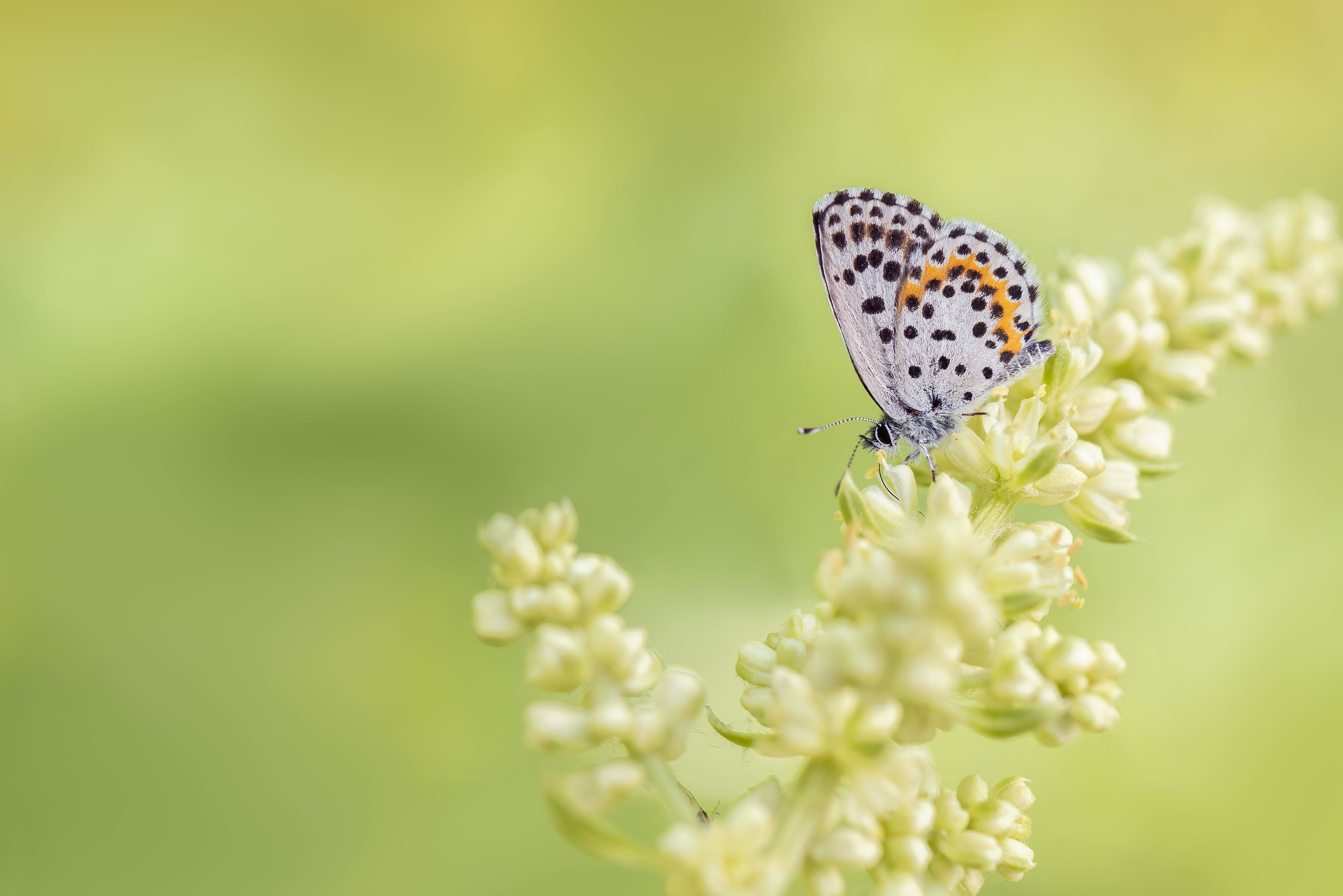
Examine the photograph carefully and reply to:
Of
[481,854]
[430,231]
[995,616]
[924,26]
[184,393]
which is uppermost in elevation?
[924,26]

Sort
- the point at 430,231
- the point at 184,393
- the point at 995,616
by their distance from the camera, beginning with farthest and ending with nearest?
the point at 430,231 < the point at 184,393 < the point at 995,616

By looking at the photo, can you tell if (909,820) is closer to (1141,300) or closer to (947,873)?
(947,873)

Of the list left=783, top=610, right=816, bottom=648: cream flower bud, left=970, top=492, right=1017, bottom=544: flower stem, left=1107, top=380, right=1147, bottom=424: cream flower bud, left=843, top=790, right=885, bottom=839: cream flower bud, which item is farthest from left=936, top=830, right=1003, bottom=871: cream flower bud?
left=1107, top=380, right=1147, bottom=424: cream flower bud

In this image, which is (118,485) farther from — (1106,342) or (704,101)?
(1106,342)

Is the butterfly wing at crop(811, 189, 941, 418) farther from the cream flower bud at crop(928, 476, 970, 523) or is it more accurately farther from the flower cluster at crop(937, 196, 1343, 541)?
the cream flower bud at crop(928, 476, 970, 523)

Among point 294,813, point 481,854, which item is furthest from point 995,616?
point 294,813
